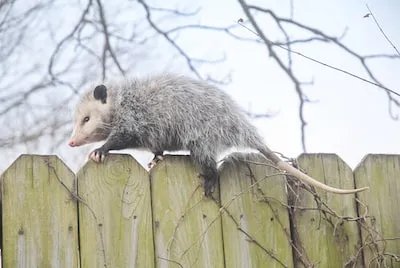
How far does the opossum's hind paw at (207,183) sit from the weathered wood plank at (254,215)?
0.16 feet

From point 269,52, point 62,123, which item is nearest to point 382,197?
point 269,52

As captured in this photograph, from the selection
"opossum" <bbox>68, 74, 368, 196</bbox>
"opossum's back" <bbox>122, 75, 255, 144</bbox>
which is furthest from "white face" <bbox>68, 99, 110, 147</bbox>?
"opossum's back" <bbox>122, 75, 255, 144</bbox>

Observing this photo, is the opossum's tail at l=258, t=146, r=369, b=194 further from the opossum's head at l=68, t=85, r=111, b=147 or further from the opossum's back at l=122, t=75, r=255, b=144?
the opossum's head at l=68, t=85, r=111, b=147

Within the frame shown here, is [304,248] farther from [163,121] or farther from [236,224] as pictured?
[163,121]

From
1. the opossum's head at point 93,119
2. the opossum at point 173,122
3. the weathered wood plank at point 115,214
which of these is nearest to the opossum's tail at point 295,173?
the opossum at point 173,122

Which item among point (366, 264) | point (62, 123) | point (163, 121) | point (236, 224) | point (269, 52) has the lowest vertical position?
point (366, 264)

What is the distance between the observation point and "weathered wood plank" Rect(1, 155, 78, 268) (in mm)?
1808

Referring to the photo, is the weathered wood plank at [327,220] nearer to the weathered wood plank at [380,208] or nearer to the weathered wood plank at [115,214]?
the weathered wood plank at [380,208]

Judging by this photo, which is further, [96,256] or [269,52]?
[269,52]

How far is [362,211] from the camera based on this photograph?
7.52 feet

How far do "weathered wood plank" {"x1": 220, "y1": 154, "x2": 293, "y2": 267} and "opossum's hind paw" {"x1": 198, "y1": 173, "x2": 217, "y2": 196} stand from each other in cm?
5

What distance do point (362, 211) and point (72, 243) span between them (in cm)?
102

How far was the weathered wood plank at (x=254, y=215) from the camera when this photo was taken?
209 cm

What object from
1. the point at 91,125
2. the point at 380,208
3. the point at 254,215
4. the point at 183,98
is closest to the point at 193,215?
the point at 254,215
